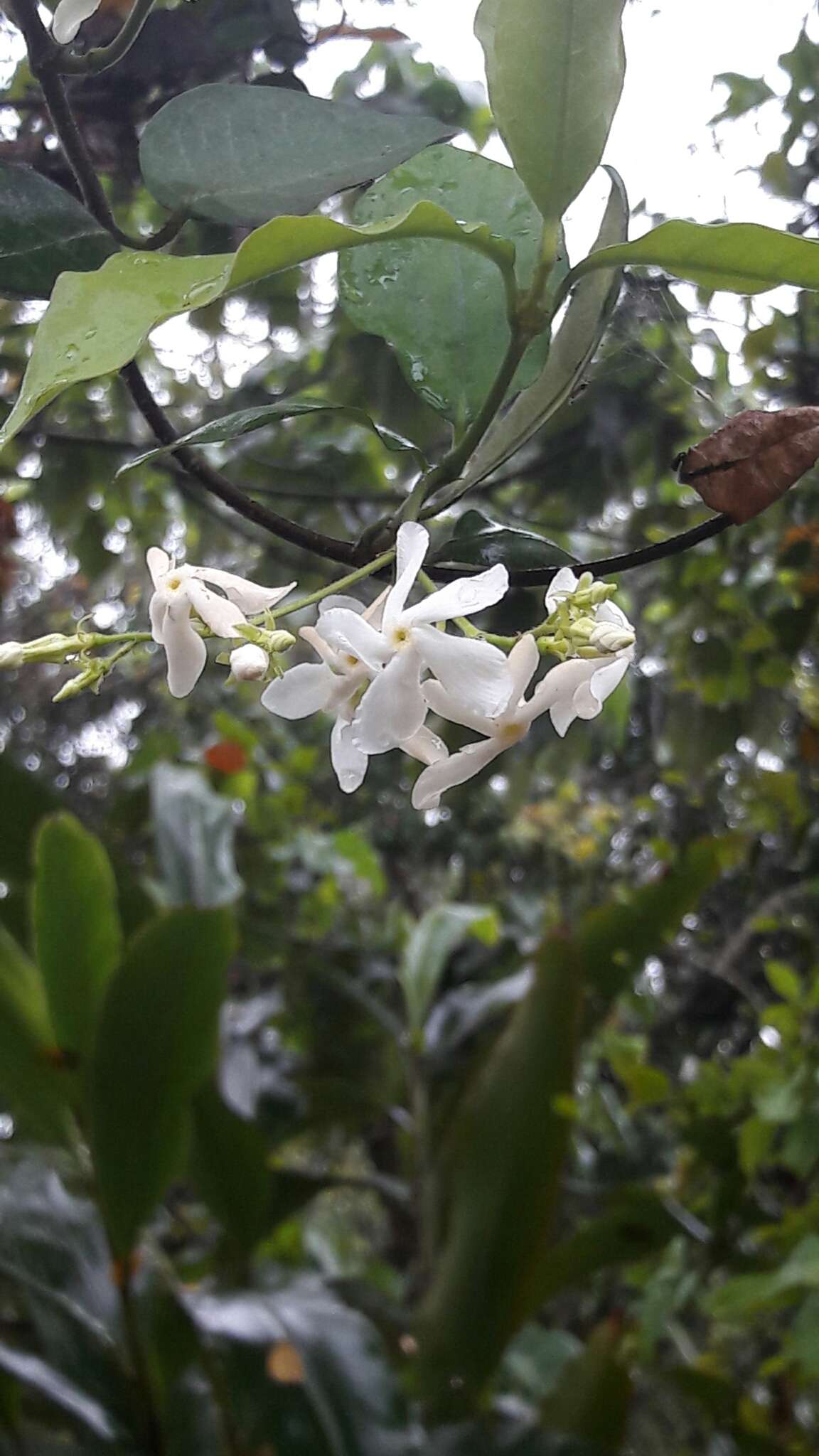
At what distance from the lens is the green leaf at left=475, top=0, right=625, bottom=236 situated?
36cm

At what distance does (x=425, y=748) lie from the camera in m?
0.44

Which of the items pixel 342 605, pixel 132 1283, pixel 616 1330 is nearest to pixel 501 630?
pixel 342 605

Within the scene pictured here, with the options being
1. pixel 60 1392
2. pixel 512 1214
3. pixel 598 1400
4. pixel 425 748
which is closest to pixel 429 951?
pixel 512 1214

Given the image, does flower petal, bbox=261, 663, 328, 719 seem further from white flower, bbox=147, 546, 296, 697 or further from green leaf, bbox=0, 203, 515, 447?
green leaf, bbox=0, 203, 515, 447

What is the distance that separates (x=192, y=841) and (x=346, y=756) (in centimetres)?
129

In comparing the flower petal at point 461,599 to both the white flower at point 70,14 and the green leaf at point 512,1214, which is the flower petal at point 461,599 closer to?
the white flower at point 70,14

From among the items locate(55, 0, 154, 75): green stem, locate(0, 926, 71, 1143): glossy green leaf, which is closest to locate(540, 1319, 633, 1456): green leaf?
locate(0, 926, 71, 1143): glossy green leaf

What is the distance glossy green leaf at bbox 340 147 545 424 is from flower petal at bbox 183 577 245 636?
12cm

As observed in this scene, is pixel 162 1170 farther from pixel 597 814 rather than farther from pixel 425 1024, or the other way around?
pixel 597 814

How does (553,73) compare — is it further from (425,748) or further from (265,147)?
(425,748)

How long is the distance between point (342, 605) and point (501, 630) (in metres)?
0.17

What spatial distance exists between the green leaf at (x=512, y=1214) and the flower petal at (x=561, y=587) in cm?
95

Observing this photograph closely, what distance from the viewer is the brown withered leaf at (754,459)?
39 centimetres

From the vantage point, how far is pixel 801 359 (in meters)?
1.08
